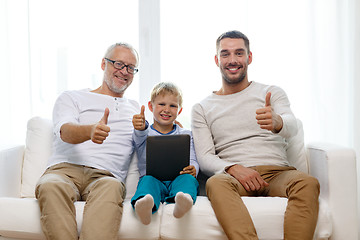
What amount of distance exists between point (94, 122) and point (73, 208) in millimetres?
528

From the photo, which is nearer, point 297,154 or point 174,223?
point 174,223

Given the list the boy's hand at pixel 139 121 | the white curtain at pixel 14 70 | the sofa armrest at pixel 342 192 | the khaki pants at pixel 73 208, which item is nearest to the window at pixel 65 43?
the white curtain at pixel 14 70

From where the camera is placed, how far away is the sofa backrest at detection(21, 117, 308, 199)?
6.39 ft

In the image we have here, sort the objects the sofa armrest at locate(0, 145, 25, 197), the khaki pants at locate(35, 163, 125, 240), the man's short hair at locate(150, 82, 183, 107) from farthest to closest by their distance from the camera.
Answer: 1. the man's short hair at locate(150, 82, 183, 107)
2. the sofa armrest at locate(0, 145, 25, 197)
3. the khaki pants at locate(35, 163, 125, 240)

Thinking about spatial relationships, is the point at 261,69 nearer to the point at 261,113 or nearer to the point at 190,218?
the point at 261,113

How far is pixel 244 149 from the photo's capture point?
189 centimetres

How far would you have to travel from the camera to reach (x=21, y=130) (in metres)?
2.53

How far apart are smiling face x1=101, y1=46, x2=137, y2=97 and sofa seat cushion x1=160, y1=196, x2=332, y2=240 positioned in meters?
0.78

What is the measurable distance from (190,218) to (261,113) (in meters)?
0.52

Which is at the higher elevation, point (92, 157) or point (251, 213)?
point (92, 157)

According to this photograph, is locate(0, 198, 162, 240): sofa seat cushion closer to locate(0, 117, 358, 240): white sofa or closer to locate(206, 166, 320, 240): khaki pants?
locate(0, 117, 358, 240): white sofa

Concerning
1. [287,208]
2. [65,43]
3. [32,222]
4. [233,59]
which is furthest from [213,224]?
[65,43]

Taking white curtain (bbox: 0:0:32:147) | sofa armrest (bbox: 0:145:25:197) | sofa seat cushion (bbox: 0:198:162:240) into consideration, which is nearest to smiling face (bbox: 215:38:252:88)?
sofa seat cushion (bbox: 0:198:162:240)

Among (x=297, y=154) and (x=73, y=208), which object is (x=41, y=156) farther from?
(x=297, y=154)
